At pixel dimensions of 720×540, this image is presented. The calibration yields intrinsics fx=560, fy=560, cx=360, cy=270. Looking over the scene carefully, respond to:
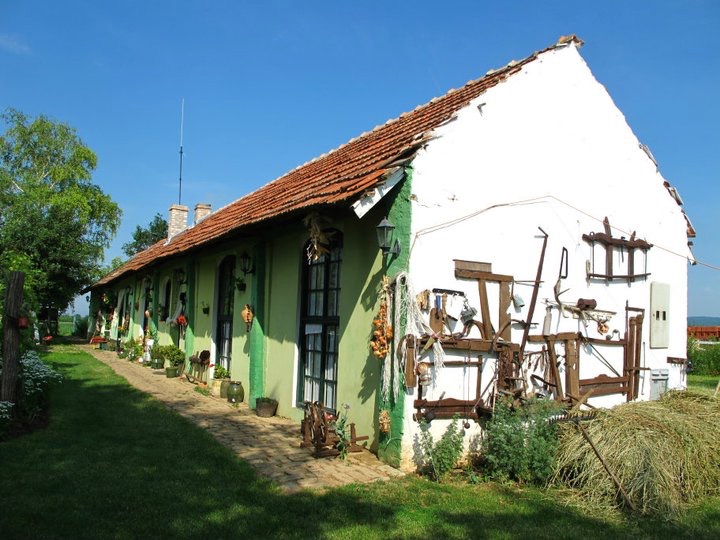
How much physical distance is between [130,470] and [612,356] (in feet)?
22.2

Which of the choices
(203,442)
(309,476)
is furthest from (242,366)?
(309,476)

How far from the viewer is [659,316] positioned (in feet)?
29.9

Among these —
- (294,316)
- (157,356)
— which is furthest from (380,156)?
(157,356)

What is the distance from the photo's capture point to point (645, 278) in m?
9.05

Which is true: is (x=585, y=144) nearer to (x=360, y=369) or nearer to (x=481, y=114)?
(x=481, y=114)

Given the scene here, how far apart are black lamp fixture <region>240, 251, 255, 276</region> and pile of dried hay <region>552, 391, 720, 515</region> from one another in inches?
255

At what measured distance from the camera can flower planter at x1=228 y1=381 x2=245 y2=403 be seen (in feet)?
34.6

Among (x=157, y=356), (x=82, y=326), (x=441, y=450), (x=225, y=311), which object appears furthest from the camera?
(x=82, y=326)

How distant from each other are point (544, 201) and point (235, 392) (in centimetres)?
650

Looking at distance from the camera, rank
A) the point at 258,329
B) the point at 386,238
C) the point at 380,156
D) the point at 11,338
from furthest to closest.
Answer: the point at 258,329 < the point at 380,156 < the point at 11,338 < the point at 386,238

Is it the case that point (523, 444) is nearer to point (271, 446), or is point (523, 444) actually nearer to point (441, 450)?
point (441, 450)

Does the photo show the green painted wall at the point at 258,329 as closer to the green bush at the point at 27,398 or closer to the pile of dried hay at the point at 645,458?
the green bush at the point at 27,398

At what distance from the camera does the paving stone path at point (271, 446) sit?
6.05 m

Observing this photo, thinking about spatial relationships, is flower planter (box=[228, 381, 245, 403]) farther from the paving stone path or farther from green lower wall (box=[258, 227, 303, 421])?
green lower wall (box=[258, 227, 303, 421])
